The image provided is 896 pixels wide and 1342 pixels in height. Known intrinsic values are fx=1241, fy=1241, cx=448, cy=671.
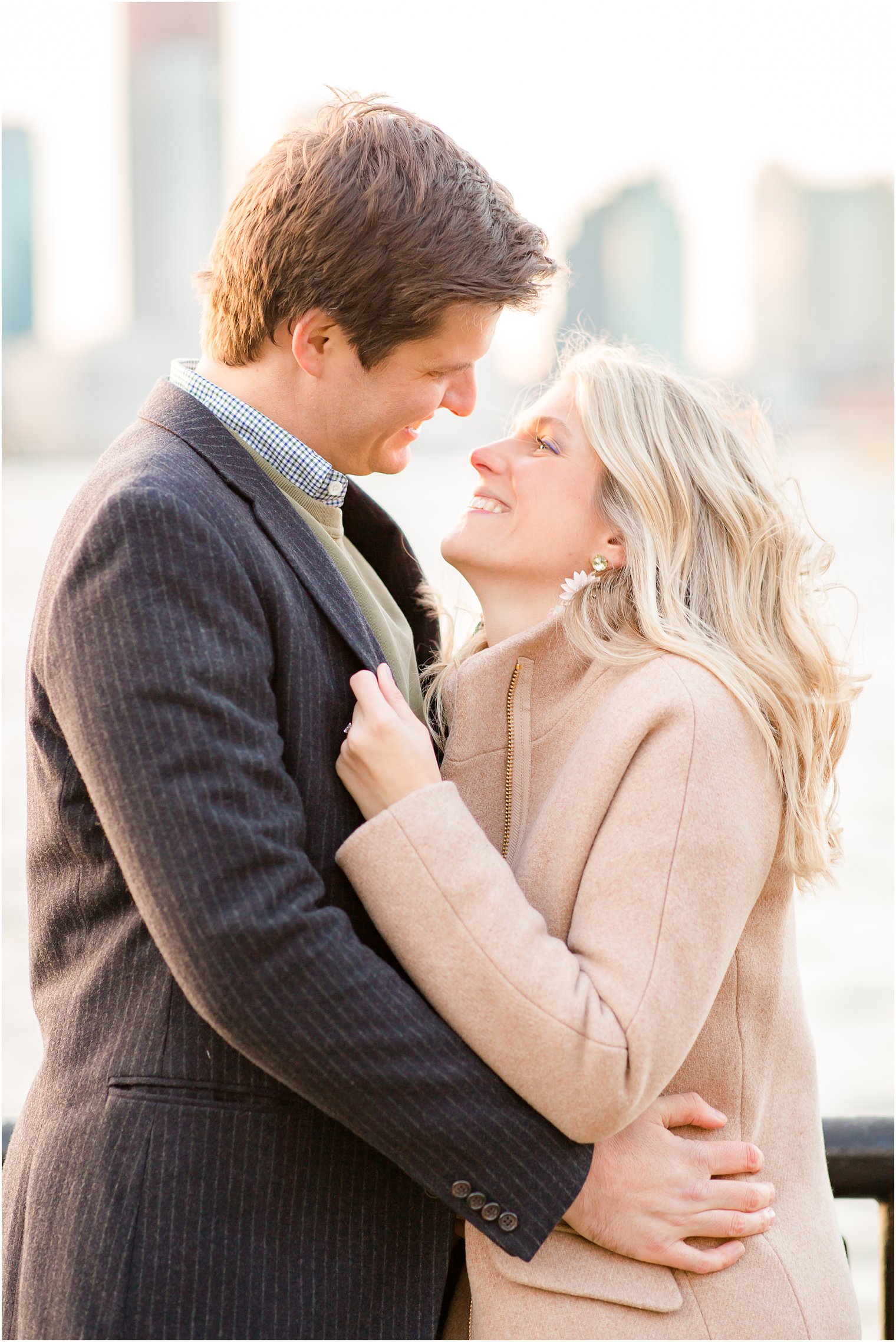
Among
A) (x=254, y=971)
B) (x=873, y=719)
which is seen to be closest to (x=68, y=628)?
(x=254, y=971)

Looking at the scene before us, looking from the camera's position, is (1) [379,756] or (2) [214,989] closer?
(2) [214,989]

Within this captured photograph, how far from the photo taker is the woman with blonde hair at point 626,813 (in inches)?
59.7

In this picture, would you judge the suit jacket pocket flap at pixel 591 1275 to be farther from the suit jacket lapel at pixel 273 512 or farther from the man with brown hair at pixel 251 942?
the suit jacket lapel at pixel 273 512

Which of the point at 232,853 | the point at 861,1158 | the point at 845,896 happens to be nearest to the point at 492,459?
the point at 232,853

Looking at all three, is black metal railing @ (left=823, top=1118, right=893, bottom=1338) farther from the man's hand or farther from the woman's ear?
the woman's ear

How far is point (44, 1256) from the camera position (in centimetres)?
150

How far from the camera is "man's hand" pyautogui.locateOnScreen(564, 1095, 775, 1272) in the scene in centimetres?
160

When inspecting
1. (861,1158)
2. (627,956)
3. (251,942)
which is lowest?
(861,1158)

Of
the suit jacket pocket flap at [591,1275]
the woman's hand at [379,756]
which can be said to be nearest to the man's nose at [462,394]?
the woman's hand at [379,756]

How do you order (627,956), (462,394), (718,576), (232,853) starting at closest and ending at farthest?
1. (232,853)
2. (627,956)
3. (718,576)
4. (462,394)

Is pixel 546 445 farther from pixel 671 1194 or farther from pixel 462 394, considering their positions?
pixel 671 1194

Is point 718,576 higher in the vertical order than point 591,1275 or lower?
higher

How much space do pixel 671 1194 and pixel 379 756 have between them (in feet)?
2.28

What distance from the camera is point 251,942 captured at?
1356 millimetres
